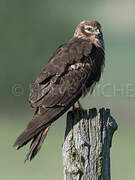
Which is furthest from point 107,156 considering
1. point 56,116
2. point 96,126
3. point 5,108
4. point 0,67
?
point 0,67

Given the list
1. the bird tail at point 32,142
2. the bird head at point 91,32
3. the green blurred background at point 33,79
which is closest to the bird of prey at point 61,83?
the bird tail at point 32,142

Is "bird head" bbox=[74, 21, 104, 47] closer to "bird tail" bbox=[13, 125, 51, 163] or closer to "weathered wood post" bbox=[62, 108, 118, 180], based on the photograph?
"bird tail" bbox=[13, 125, 51, 163]

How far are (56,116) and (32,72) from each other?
1823 centimetres

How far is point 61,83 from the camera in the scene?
725 centimetres

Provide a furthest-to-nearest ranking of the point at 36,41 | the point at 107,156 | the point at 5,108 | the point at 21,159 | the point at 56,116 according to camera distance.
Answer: the point at 36,41
the point at 5,108
the point at 21,159
the point at 56,116
the point at 107,156

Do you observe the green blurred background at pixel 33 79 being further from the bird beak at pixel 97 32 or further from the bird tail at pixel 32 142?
the bird tail at pixel 32 142

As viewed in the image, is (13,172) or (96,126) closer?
(96,126)

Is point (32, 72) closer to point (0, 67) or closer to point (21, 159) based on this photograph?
point (0, 67)

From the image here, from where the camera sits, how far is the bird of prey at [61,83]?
21.8ft

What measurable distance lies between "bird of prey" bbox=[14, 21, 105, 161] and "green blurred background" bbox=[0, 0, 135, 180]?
17.3 feet

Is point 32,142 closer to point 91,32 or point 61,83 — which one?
point 61,83

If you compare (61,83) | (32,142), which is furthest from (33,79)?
(32,142)

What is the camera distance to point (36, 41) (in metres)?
27.1

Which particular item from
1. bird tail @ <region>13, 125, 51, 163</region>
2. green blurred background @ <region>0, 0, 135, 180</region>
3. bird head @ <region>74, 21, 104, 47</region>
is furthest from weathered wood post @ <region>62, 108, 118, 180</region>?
green blurred background @ <region>0, 0, 135, 180</region>
